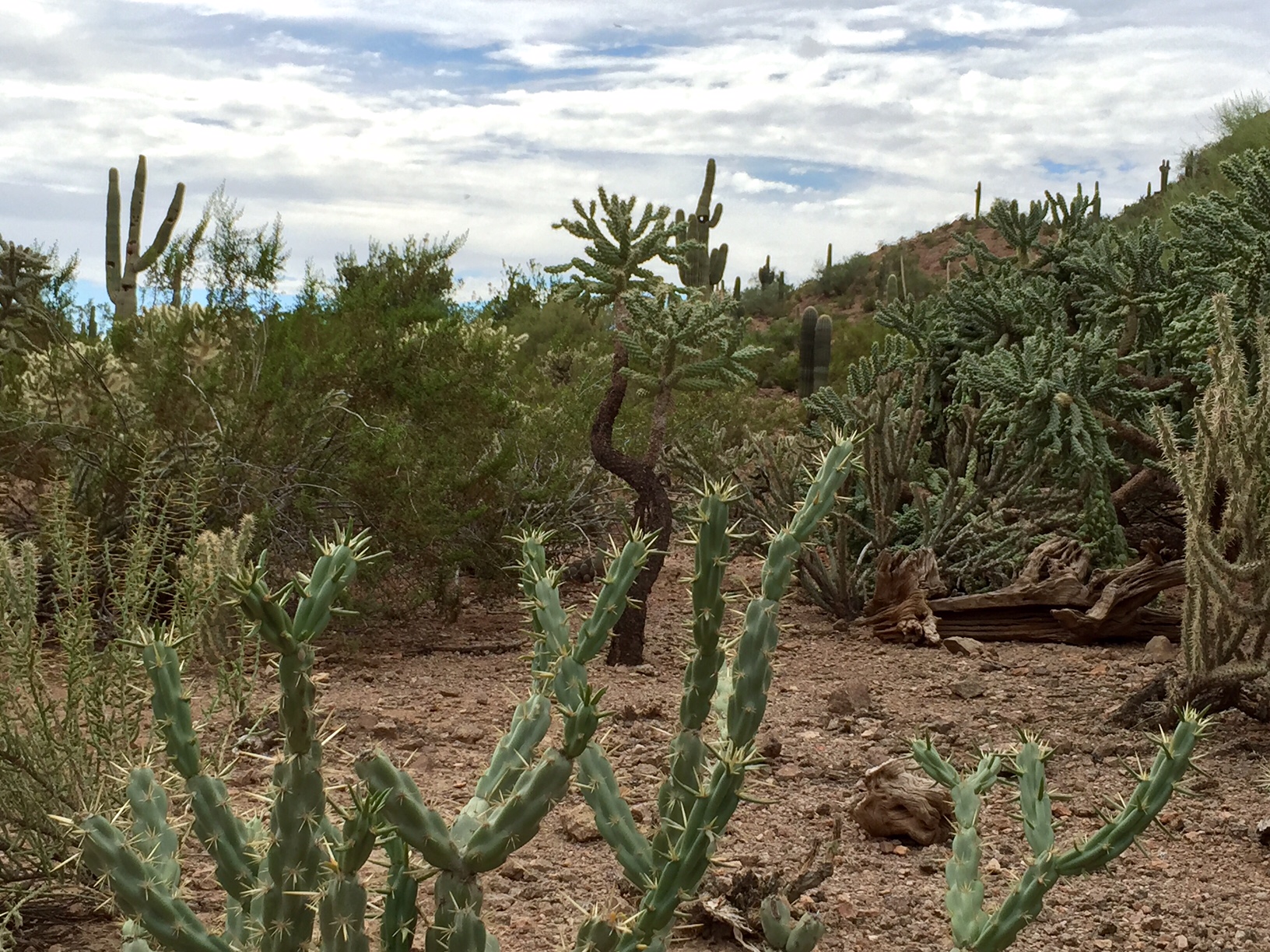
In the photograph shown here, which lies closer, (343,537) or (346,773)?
(343,537)

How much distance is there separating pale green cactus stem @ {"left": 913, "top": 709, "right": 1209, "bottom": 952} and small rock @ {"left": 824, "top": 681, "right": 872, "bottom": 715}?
7.87 feet

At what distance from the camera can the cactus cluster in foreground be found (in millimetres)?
2061

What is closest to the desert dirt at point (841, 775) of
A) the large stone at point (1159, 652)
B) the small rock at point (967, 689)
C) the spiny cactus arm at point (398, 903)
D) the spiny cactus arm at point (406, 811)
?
the small rock at point (967, 689)

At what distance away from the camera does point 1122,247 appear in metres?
8.14

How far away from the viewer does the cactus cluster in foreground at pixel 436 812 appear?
206 cm

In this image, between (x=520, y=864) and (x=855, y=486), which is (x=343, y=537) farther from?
(x=855, y=486)

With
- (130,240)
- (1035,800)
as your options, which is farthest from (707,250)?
(1035,800)

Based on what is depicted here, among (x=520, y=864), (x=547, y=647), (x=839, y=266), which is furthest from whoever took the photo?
(x=839, y=266)

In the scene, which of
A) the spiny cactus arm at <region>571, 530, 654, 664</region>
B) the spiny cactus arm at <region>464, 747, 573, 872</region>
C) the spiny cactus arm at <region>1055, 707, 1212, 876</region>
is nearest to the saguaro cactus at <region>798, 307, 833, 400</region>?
the spiny cactus arm at <region>1055, 707, 1212, 876</region>

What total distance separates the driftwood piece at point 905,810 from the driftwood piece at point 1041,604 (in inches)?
104

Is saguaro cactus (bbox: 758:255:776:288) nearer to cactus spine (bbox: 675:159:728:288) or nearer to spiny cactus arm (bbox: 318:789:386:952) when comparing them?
cactus spine (bbox: 675:159:728:288)

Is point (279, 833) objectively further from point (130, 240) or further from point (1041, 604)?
point (130, 240)

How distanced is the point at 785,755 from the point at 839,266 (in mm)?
35388

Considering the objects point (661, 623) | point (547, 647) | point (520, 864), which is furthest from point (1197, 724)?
point (661, 623)
